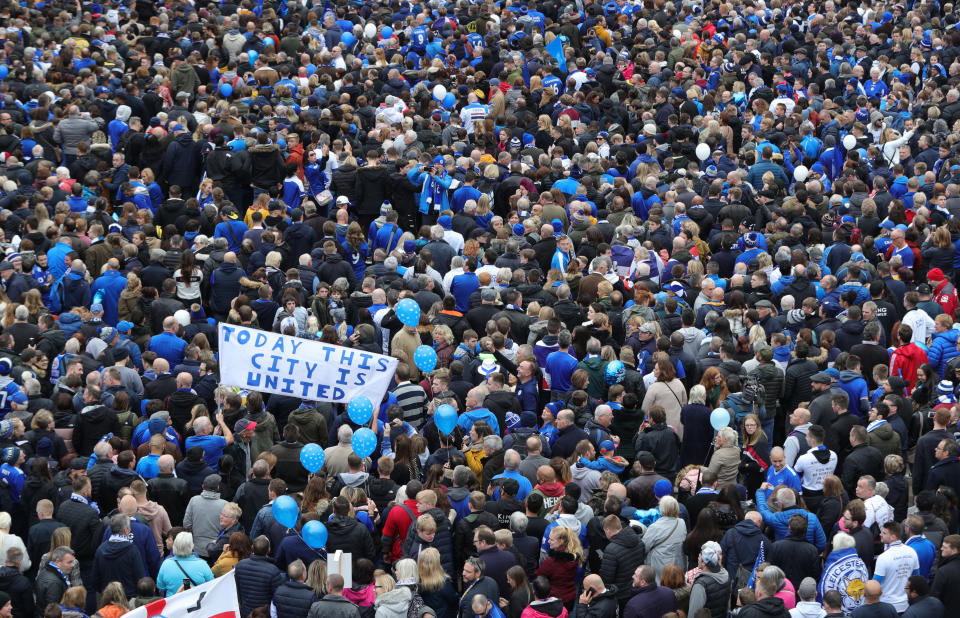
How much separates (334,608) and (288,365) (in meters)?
3.75

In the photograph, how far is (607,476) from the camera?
12023 millimetres

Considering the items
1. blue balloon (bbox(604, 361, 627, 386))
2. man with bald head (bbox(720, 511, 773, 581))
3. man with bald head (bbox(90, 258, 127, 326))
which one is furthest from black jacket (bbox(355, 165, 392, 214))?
man with bald head (bbox(720, 511, 773, 581))

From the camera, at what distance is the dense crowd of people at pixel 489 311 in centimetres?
1138

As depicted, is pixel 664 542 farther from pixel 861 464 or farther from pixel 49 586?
pixel 49 586

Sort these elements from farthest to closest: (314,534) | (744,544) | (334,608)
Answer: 1. (744,544)
2. (314,534)
3. (334,608)

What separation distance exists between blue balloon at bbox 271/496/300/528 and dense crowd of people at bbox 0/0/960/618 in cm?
14

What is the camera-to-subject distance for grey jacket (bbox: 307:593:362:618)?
10.2 meters

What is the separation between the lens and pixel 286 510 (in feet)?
38.1

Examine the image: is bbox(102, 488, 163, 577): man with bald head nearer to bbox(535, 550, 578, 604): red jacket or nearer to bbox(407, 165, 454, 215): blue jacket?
bbox(535, 550, 578, 604): red jacket

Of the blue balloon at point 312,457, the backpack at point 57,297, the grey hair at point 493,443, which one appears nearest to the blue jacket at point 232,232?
the backpack at point 57,297

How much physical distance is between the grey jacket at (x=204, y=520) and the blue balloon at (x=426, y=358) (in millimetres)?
2999

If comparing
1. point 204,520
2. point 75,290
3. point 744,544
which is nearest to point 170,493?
point 204,520

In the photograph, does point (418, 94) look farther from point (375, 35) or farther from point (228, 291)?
point (228, 291)

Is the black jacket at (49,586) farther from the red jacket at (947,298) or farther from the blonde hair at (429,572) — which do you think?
the red jacket at (947,298)
